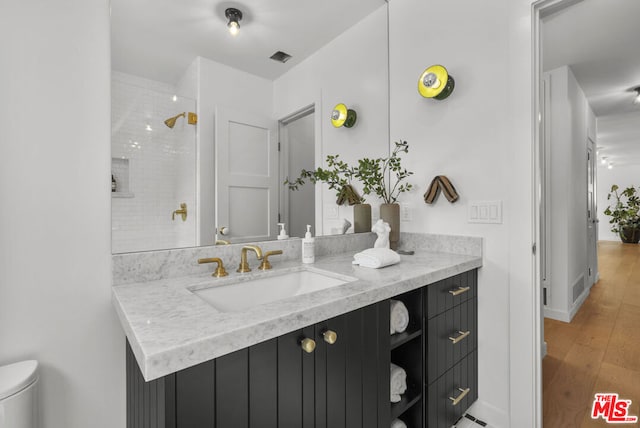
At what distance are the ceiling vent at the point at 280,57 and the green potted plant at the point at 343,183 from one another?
536 mm

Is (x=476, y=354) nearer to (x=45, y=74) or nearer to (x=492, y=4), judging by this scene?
(x=492, y=4)

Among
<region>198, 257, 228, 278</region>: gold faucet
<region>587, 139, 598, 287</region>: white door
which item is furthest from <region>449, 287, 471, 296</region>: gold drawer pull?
<region>587, 139, 598, 287</region>: white door

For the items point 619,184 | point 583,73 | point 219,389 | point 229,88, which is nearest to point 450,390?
point 219,389

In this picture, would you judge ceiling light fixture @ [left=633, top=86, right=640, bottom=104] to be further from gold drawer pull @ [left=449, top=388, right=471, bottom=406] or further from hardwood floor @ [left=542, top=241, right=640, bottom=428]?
gold drawer pull @ [left=449, top=388, right=471, bottom=406]

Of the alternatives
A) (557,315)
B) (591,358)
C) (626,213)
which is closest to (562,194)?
(557,315)

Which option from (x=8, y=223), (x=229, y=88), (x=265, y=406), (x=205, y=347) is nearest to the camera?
(x=205, y=347)

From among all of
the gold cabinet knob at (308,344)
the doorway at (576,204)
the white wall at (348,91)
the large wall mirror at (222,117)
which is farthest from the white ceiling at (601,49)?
the gold cabinet knob at (308,344)

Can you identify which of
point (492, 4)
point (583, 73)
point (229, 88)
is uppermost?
point (583, 73)

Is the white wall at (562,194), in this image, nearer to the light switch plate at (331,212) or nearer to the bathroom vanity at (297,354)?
the bathroom vanity at (297,354)

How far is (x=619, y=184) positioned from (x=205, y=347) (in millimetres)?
11492

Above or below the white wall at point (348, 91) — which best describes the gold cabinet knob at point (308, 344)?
below

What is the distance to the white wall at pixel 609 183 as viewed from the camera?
811cm

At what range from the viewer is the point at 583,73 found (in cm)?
302

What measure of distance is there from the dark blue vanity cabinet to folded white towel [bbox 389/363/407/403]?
0.10ft
